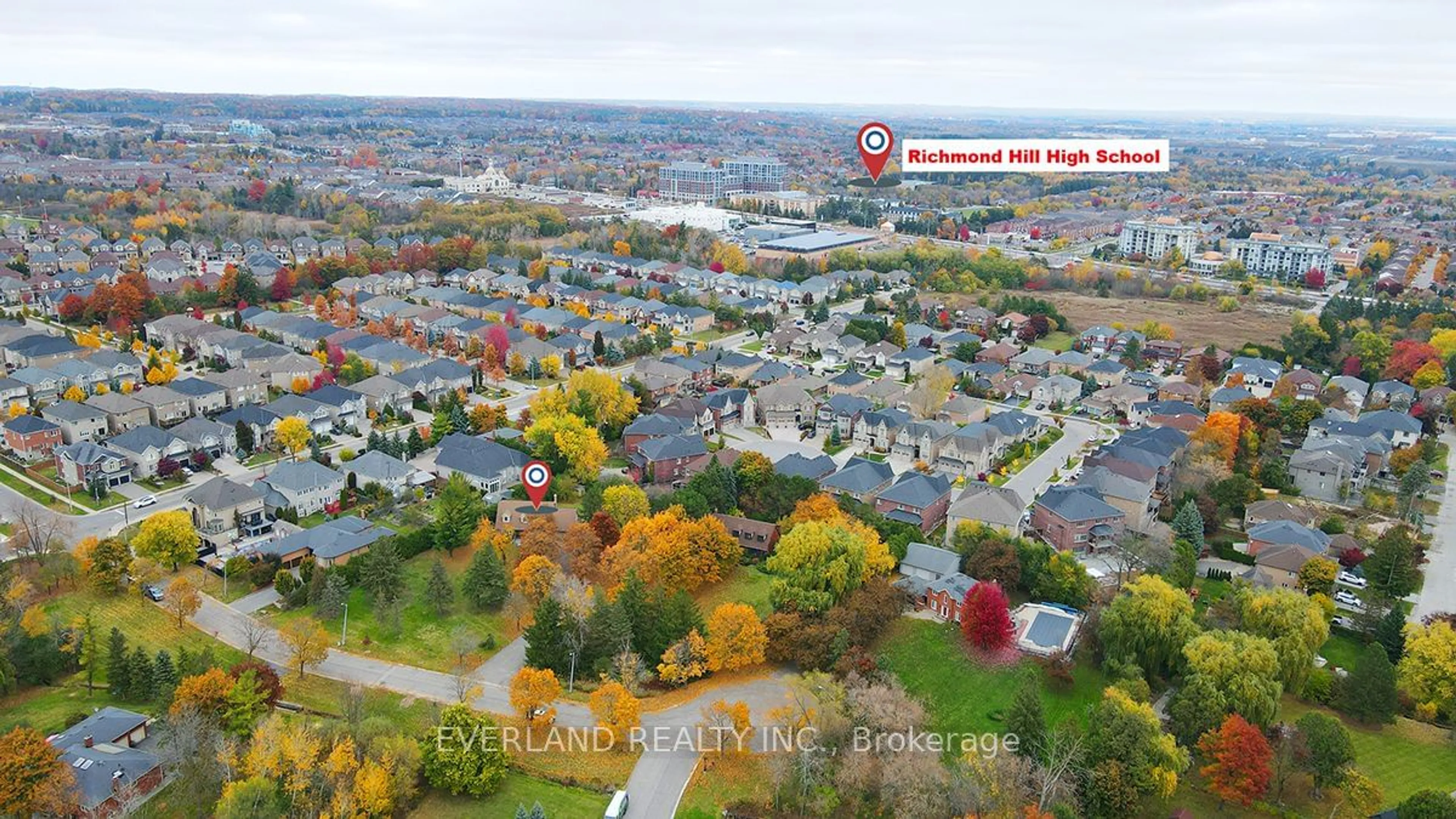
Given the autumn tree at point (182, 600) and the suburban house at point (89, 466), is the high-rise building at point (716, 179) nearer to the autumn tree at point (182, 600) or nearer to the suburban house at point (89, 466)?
the suburban house at point (89, 466)

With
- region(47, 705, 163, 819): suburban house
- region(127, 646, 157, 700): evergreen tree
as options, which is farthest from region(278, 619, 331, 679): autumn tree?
region(47, 705, 163, 819): suburban house

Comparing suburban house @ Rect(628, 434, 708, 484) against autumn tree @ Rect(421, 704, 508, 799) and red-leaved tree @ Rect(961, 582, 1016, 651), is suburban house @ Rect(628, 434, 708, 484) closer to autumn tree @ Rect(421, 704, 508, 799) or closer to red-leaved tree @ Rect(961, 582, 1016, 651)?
red-leaved tree @ Rect(961, 582, 1016, 651)

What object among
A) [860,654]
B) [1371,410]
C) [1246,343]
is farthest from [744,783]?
[1246,343]

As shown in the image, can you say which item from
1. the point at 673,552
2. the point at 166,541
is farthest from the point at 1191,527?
the point at 166,541

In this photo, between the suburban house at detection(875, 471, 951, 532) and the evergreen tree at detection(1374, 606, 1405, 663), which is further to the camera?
the suburban house at detection(875, 471, 951, 532)

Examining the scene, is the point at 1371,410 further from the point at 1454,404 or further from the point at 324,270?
the point at 324,270

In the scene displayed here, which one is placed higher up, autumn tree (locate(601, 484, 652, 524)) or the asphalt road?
autumn tree (locate(601, 484, 652, 524))

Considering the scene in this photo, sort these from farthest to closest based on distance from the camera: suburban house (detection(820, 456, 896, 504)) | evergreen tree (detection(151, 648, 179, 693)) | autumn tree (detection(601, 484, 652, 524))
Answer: suburban house (detection(820, 456, 896, 504)) < autumn tree (detection(601, 484, 652, 524)) < evergreen tree (detection(151, 648, 179, 693))
